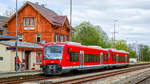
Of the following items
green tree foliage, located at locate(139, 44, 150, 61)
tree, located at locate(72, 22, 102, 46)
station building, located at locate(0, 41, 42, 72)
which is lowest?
green tree foliage, located at locate(139, 44, 150, 61)

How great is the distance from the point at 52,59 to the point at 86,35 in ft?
161

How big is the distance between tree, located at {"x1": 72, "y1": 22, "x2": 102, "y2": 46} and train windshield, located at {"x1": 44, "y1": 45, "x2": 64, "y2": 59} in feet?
130

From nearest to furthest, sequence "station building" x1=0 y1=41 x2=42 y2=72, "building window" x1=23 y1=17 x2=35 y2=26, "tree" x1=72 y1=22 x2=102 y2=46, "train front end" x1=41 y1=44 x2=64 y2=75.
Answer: "train front end" x1=41 y1=44 x2=64 y2=75 < "station building" x1=0 y1=41 x2=42 y2=72 < "building window" x1=23 y1=17 x2=35 y2=26 < "tree" x1=72 y1=22 x2=102 y2=46

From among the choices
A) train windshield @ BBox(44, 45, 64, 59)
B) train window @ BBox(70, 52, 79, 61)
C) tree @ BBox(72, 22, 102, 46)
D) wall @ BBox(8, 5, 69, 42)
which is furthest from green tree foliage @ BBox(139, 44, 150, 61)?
train windshield @ BBox(44, 45, 64, 59)

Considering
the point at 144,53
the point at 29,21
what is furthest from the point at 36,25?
the point at 144,53

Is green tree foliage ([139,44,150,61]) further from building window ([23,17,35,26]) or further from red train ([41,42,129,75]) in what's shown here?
red train ([41,42,129,75])

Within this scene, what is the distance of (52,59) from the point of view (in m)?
22.4

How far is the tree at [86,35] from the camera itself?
64312 mm

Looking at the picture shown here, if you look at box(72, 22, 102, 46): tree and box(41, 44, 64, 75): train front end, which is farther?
box(72, 22, 102, 46): tree

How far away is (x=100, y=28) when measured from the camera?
93.4 meters

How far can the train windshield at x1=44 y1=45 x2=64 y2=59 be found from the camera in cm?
2234

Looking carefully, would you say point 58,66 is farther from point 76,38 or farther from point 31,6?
point 76,38

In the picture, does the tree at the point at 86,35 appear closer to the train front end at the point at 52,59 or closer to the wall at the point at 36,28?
the wall at the point at 36,28

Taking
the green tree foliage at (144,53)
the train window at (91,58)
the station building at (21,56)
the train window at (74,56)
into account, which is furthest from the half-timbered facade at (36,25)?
the green tree foliage at (144,53)
